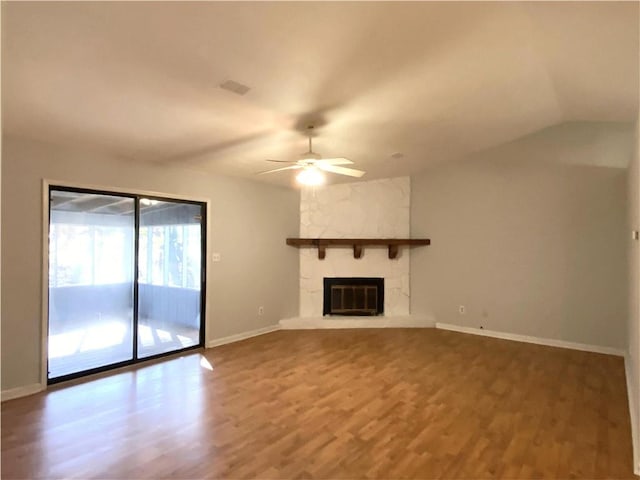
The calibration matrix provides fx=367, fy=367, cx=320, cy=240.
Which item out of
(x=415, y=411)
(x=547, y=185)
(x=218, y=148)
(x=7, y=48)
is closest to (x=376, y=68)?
(x=218, y=148)

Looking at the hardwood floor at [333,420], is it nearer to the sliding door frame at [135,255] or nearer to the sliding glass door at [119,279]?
the sliding door frame at [135,255]

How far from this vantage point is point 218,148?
420 cm

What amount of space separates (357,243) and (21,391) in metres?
4.77

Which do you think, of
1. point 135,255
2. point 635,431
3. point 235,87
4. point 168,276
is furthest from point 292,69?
point 635,431

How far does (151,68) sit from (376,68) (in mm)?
1634

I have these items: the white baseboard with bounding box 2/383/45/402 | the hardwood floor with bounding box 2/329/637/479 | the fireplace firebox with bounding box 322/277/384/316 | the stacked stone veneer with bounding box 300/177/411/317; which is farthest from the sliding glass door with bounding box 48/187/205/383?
the fireplace firebox with bounding box 322/277/384/316

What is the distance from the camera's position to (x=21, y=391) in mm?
3512

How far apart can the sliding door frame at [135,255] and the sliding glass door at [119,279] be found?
0.02 meters

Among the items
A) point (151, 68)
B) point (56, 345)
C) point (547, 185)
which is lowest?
point (56, 345)

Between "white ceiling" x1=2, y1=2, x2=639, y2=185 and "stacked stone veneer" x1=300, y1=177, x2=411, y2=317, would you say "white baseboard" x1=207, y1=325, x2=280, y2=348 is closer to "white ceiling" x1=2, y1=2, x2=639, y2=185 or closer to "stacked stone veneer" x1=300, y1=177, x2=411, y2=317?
"stacked stone veneer" x1=300, y1=177, x2=411, y2=317

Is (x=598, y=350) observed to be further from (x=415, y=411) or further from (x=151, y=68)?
(x=151, y=68)

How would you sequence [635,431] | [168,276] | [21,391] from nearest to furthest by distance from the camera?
[635,431], [21,391], [168,276]

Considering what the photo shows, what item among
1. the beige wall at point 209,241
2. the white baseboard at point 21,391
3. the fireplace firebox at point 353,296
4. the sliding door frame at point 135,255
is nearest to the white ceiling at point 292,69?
the beige wall at point 209,241

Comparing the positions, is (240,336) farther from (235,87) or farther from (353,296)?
(235,87)
